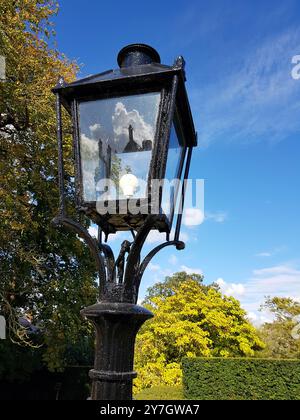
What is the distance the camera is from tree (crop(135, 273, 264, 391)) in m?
14.1

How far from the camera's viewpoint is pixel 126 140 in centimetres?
197

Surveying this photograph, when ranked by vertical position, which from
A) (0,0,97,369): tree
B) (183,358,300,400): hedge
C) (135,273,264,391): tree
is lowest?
(183,358,300,400): hedge

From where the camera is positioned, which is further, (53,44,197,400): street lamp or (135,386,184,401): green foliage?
(135,386,184,401): green foliage

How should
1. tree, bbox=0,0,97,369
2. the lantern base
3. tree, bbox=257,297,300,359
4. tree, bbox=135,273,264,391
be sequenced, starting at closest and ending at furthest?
the lantern base, tree, bbox=0,0,97,369, tree, bbox=135,273,264,391, tree, bbox=257,297,300,359

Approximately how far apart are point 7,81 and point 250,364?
41.0 ft

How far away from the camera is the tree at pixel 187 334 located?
555 inches

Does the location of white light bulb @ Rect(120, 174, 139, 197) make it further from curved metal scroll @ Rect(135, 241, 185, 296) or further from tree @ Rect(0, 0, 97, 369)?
tree @ Rect(0, 0, 97, 369)

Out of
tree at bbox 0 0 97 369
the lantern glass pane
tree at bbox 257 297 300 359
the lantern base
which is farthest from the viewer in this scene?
tree at bbox 257 297 300 359

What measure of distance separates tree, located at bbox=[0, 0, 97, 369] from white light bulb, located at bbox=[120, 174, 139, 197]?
20.6 ft

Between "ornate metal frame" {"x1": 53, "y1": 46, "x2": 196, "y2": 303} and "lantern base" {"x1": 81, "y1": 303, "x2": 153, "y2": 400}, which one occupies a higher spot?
"ornate metal frame" {"x1": 53, "y1": 46, "x2": 196, "y2": 303}

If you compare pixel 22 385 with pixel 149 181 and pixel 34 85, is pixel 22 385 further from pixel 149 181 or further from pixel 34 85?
pixel 149 181

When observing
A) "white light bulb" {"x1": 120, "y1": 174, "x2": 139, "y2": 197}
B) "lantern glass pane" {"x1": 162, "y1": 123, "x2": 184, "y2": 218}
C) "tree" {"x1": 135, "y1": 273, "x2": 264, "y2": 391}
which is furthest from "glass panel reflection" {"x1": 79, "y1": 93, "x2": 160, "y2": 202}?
"tree" {"x1": 135, "y1": 273, "x2": 264, "y2": 391}
